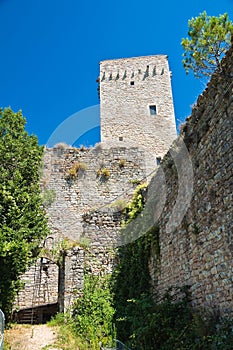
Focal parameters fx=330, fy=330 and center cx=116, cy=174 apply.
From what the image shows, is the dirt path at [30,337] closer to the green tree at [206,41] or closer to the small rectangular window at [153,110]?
the green tree at [206,41]

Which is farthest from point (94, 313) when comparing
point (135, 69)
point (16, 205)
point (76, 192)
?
point (135, 69)

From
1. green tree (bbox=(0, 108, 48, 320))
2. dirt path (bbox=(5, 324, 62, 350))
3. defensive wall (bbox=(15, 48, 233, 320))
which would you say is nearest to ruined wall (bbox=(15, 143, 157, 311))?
defensive wall (bbox=(15, 48, 233, 320))

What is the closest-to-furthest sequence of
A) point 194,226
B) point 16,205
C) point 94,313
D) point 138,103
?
1. point 194,226
2. point 94,313
3. point 16,205
4. point 138,103

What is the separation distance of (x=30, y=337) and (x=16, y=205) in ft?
12.5

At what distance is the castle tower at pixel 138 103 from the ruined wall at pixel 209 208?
14298 mm

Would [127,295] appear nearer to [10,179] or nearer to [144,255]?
[144,255]

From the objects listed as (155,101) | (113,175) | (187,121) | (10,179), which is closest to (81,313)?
(10,179)

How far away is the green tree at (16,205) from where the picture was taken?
9523 millimetres

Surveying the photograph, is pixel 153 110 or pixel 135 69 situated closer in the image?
pixel 153 110

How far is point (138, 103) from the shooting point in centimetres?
2362

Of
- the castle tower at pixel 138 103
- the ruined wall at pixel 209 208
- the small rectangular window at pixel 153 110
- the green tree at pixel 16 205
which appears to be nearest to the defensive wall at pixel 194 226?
the ruined wall at pixel 209 208

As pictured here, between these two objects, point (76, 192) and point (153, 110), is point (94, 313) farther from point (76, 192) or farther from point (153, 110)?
point (153, 110)

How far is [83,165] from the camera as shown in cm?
1678

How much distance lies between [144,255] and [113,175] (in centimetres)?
739
